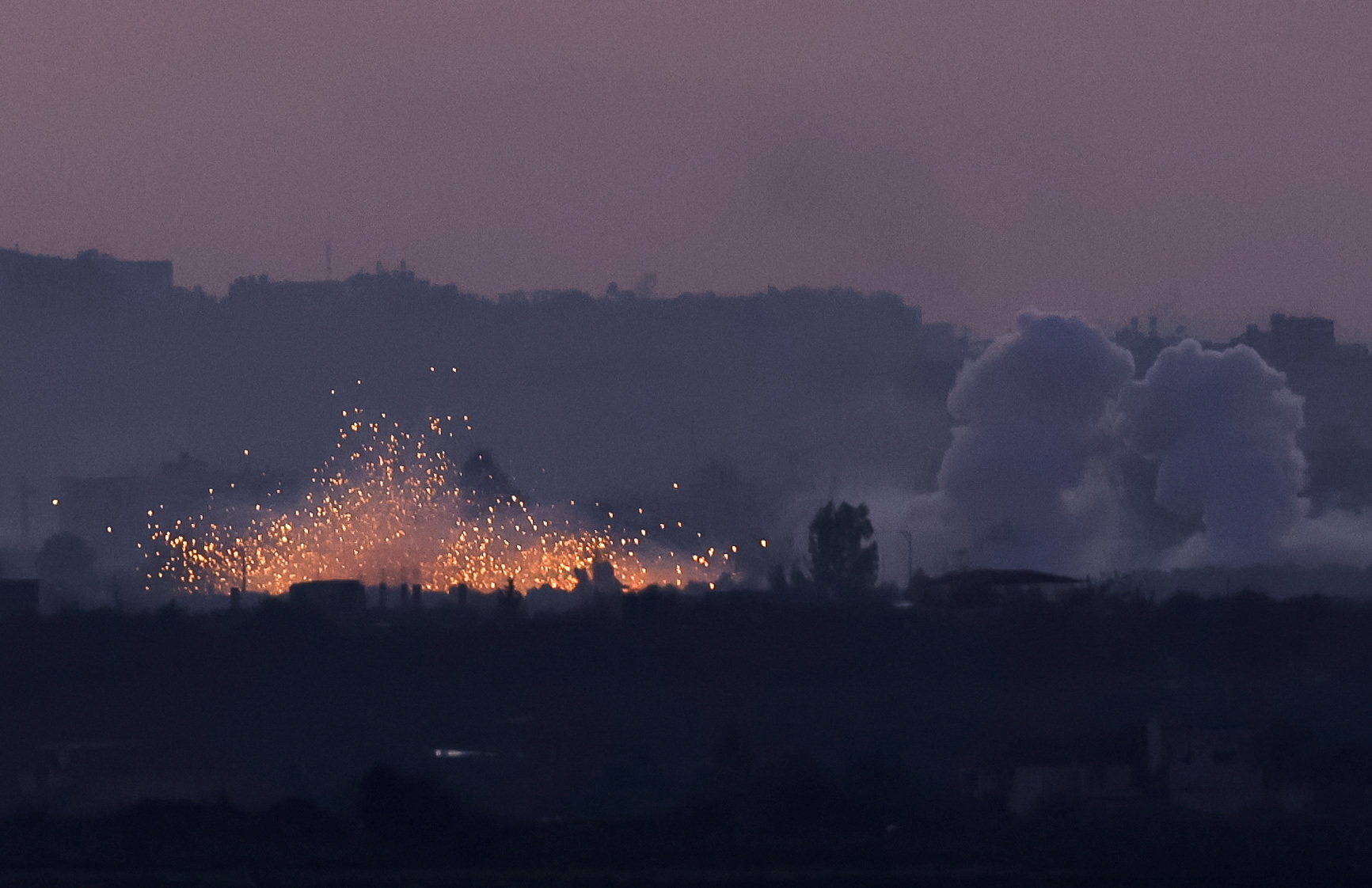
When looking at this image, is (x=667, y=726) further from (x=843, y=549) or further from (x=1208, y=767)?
(x=843, y=549)

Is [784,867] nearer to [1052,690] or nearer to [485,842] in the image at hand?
[485,842]

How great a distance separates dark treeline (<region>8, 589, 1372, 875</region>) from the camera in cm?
6294

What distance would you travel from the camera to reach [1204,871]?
57375 millimetres

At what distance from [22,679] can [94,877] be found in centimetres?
3453

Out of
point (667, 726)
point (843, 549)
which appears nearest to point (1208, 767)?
point (667, 726)

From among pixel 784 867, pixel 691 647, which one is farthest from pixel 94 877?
pixel 691 647

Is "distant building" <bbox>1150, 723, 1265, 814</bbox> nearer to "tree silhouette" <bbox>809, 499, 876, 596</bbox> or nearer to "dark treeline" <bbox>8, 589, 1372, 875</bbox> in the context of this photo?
"dark treeline" <bbox>8, 589, 1372, 875</bbox>

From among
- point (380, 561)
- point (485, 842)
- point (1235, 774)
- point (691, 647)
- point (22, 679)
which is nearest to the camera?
point (485, 842)

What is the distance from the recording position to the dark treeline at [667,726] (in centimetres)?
6294

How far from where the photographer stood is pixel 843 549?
138m

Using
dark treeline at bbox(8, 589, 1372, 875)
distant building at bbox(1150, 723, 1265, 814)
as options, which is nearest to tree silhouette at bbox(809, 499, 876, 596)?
dark treeline at bbox(8, 589, 1372, 875)

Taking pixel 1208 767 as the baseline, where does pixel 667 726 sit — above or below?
above

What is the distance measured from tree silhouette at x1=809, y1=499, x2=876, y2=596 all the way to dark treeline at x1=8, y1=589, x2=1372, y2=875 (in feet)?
68.5

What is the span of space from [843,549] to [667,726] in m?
53.4
